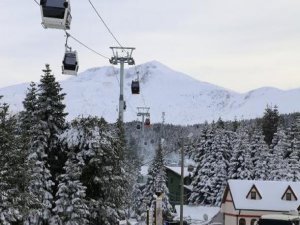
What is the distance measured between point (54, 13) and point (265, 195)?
55917mm

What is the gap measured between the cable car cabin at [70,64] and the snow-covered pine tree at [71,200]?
13.9 m

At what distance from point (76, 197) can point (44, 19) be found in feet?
65.3

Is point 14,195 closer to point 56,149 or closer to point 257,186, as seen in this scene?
point 56,149

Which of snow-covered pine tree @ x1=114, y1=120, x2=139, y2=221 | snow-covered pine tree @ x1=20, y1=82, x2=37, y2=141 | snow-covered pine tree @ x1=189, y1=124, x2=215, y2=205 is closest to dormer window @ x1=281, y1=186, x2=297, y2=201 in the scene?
snow-covered pine tree @ x1=114, y1=120, x2=139, y2=221

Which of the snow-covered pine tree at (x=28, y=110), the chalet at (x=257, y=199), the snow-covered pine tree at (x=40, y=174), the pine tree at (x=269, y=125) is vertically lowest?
the chalet at (x=257, y=199)

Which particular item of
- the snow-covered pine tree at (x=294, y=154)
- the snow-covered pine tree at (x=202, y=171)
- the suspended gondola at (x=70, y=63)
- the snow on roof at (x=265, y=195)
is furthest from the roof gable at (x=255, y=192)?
the suspended gondola at (x=70, y=63)

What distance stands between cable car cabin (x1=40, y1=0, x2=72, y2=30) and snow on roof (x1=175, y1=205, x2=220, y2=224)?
63.7m

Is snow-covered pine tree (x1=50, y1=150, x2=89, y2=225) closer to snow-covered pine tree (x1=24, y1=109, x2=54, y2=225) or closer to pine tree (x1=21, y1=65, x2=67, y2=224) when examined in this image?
snow-covered pine tree (x1=24, y1=109, x2=54, y2=225)

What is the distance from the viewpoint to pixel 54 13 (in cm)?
1506

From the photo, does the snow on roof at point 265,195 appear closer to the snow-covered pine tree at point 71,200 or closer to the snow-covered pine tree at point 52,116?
the snow-covered pine tree at point 52,116

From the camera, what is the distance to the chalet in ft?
217

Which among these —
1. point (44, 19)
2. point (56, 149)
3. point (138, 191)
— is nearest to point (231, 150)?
point (138, 191)

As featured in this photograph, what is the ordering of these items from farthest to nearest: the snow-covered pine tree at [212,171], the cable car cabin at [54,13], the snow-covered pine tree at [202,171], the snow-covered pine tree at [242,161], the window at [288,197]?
1. the snow-covered pine tree at [202,171]
2. the snow-covered pine tree at [212,171]
3. the snow-covered pine tree at [242,161]
4. the window at [288,197]
5. the cable car cabin at [54,13]

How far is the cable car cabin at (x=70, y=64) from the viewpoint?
2039 cm
